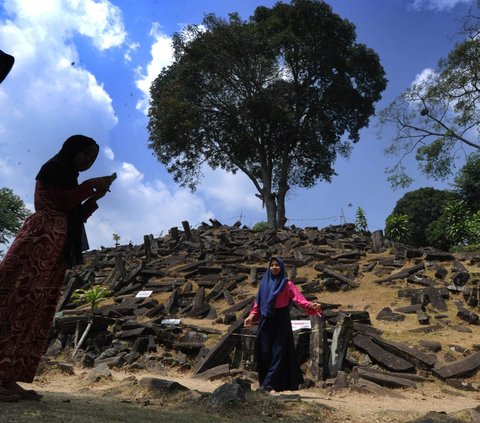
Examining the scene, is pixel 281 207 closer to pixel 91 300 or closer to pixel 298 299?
pixel 91 300

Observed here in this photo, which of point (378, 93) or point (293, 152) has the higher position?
point (378, 93)

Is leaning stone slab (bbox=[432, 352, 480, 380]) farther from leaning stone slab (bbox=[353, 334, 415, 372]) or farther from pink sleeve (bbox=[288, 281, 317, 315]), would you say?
pink sleeve (bbox=[288, 281, 317, 315])

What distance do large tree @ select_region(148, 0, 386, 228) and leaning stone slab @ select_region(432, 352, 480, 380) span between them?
19.9 m

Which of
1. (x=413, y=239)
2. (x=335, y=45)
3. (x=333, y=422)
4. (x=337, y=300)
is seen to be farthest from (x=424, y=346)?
(x=413, y=239)

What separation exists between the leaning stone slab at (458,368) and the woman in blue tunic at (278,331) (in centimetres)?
271

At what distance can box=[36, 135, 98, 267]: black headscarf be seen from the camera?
367 cm

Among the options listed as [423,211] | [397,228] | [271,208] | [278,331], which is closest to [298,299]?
[278,331]

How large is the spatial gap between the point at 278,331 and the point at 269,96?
22.6 meters

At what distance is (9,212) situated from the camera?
3850cm

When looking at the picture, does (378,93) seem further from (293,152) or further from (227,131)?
(227,131)

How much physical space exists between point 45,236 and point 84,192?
18.0 inches

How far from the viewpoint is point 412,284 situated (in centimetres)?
1333

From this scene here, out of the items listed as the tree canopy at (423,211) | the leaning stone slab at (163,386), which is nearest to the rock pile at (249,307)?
the leaning stone slab at (163,386)

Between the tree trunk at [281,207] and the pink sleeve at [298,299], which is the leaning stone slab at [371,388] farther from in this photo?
the tree trunk at [281,207]
